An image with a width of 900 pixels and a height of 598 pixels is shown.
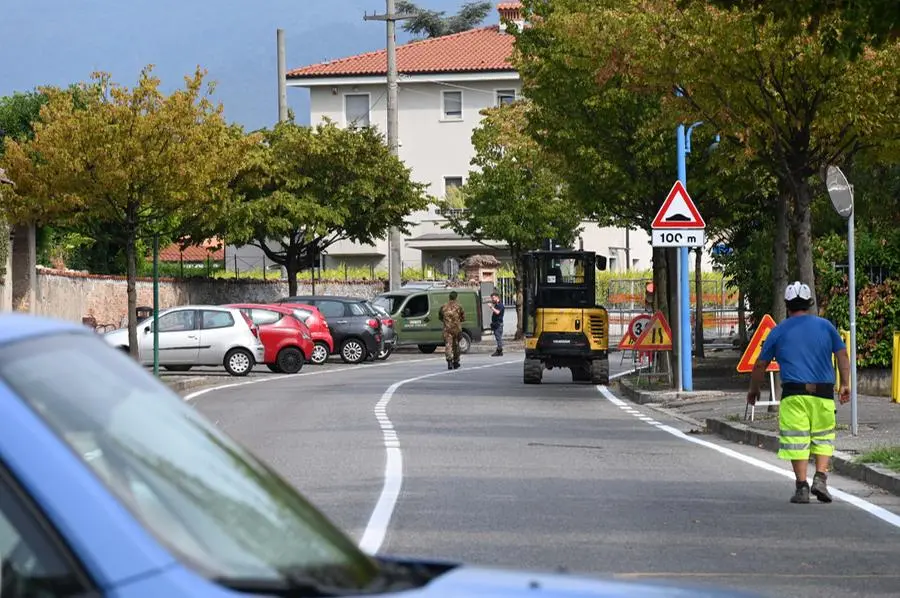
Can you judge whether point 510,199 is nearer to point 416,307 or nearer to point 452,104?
point 416,307

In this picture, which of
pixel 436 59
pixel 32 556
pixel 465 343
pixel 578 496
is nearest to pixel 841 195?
pixel 578 496

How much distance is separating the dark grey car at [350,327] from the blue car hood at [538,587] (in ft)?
139

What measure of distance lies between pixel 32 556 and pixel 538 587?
890 mm

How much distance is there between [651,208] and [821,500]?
20460mm

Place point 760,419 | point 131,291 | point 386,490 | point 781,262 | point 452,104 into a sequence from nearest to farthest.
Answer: point 386,490 < point 760,419 < point 781,262 < point 131,291 < point 452,104

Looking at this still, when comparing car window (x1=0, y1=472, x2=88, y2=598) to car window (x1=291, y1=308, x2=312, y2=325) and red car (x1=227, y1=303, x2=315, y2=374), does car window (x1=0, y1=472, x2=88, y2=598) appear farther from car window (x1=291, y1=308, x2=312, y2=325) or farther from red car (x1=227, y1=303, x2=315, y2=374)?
car window (x1=291, y1=308, x2=312, y2=325)

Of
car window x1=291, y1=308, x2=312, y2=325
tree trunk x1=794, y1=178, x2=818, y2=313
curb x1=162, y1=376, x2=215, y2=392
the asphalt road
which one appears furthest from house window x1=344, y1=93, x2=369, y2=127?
tree trunk x1=794, y1=178, x2=818, y2=313

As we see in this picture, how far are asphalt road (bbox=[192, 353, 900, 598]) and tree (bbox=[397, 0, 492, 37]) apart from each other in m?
77.6

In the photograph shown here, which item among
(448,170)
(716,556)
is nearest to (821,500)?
(716,556)

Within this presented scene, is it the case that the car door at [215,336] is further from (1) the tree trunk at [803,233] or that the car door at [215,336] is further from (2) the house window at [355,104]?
(2) the house window at [355,104]

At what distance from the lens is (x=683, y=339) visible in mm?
27891

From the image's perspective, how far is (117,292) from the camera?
46688 millimetres

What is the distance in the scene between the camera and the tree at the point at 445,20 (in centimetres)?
10125

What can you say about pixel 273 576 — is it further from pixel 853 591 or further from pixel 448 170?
pixel 448 170
